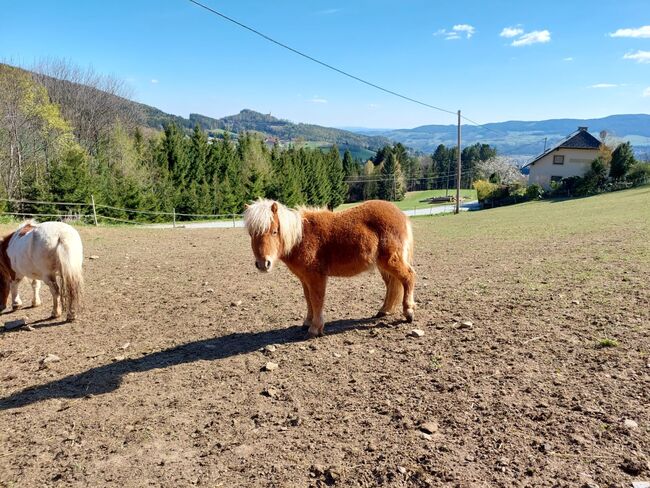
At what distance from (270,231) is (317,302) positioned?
1327 millimetres

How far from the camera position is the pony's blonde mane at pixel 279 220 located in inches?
203

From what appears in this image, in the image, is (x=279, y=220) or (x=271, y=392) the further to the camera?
(x=279, y=220)

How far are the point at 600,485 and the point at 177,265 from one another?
1068 cm

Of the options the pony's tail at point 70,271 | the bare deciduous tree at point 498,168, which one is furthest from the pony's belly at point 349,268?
the bare deciduous tree at point 498,168

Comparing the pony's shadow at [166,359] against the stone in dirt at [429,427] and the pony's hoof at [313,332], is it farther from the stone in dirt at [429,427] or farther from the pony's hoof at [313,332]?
the stone in dirt at [429,427]

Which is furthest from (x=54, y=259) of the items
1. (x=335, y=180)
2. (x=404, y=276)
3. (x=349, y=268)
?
(x=335, y=180)

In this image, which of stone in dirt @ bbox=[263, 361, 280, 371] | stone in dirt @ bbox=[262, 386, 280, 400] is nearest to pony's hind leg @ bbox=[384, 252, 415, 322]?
stone in dirt @ bbox=[263, 361, 280, 371]

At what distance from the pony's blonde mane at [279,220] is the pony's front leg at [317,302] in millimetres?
643

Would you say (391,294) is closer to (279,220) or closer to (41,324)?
(279,220)

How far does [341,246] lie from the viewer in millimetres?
5695

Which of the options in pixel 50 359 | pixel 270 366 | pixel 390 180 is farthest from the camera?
pixel 390 180

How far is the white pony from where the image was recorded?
6.84 meters

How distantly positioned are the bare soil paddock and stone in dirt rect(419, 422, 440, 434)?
0.02 metres

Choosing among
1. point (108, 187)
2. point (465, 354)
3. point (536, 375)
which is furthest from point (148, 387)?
point (108, 187)
